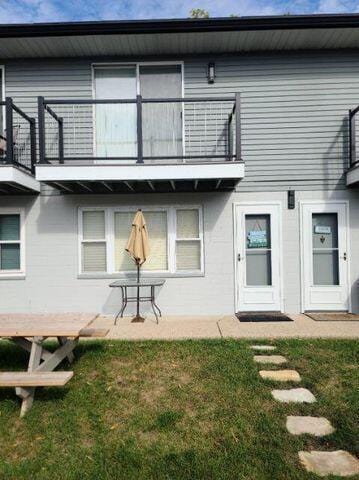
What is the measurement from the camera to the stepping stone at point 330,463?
2.47 meters

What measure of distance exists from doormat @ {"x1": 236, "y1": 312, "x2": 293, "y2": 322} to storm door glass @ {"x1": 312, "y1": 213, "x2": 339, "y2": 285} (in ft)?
3.70

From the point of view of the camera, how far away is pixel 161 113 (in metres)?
7.02

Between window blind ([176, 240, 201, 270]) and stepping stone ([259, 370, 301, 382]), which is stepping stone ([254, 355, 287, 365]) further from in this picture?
window blind ([176, 240, 201, 270])

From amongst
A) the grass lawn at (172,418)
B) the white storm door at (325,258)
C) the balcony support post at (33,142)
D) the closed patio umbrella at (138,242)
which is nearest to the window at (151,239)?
the closed patio umbrella at (138,242)

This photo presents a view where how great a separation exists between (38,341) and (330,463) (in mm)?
2923

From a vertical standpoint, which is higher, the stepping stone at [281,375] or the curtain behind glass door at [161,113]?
the curtain behind glass door at [161,113]

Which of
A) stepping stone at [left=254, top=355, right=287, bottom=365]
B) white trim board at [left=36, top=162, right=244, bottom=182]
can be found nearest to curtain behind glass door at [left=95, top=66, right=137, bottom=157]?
white trim board at [left=36, top=162, right=244, bottom=182]

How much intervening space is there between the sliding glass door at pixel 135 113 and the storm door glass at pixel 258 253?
2188mm

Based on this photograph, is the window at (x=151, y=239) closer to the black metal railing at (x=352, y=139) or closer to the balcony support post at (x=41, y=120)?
the balcony support post at (x=41, y=120)

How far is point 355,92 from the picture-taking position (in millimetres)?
7254

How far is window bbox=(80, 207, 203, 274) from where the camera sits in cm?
723

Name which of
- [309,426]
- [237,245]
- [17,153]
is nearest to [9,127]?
[17,153]

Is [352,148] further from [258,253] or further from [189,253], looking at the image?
[189,253]

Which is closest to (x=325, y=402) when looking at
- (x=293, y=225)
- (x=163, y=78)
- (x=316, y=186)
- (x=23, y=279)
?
(x=293, y=225)
